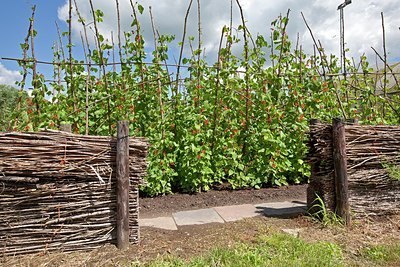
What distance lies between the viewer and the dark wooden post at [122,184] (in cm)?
283

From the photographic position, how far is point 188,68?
4785mm

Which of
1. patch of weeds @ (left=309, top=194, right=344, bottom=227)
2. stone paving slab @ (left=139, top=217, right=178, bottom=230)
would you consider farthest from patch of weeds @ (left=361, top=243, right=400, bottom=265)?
stone paving slab @ (left=139, top=217, right=178, bottom=230)

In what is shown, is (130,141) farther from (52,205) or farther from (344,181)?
(344,181)

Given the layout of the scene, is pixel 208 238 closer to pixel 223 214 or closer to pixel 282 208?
pixel 223 214

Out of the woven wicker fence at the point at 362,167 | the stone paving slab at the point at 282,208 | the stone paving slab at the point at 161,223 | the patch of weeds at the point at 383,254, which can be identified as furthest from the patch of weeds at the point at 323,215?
the stone paving slab at the point at 161,223

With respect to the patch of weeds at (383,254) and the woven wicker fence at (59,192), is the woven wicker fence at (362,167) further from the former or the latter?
the woven wicker fence at (59,192)

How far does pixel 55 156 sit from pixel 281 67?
3.83 meters

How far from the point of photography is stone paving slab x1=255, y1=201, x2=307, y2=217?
13.1 feet

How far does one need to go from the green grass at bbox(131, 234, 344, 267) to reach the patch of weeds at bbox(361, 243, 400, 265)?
26 cm

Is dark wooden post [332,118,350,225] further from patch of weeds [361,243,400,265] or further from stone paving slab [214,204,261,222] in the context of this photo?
stone paving slab [214,204,261,222]

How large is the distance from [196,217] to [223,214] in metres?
0.37

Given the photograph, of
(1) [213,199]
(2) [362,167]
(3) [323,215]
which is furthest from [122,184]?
(2) [362,167]

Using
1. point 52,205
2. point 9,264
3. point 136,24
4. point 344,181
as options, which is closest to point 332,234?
point 344,181

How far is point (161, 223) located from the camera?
12.1 feet
